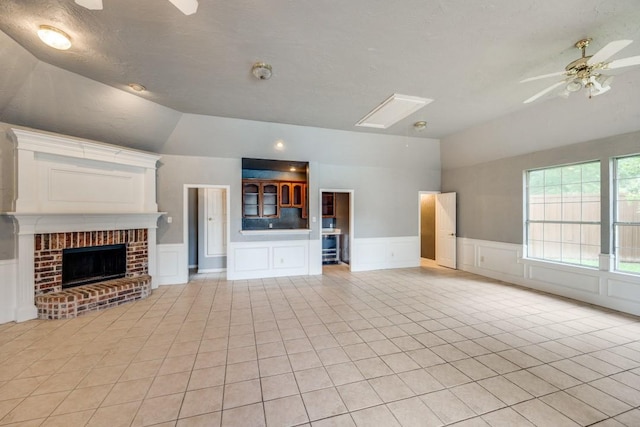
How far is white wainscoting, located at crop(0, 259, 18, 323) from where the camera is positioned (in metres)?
3.17

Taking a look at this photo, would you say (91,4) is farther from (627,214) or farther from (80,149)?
(627,214)

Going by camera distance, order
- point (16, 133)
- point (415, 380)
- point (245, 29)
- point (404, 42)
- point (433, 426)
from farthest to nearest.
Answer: point (16, 133) → point (404, 42) → point (245, 29) → point (415, 380) → point (433, 426)

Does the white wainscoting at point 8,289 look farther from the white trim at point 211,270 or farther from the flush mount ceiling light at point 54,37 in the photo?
the white trim at point 211,270

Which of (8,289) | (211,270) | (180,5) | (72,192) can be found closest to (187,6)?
(180,5)

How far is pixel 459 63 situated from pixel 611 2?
114cm

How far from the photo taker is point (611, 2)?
2.07m

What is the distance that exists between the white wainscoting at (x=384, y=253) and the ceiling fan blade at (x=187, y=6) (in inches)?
197

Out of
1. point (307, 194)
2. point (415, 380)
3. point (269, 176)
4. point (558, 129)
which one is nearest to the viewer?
point (415, 380)

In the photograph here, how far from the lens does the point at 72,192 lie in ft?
12.3

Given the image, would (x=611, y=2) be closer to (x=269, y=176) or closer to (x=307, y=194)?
(x=307, y=194)

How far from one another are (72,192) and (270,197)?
354 cm

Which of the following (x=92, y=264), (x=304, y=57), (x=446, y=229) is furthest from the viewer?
(x=446, y=229)

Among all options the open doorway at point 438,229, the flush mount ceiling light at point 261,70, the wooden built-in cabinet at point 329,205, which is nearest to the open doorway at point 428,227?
the open doorway at point 438,229

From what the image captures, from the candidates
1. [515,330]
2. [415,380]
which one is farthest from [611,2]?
[415,380]
